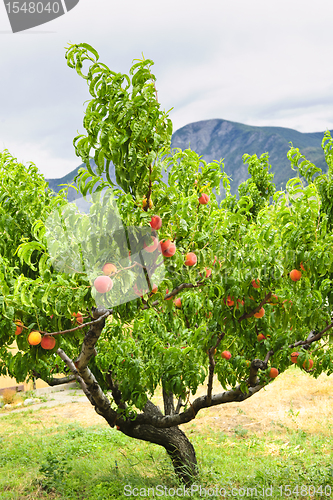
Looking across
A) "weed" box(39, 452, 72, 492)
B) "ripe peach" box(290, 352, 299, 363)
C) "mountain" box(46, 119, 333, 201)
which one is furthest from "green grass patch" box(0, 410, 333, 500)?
"mountain" box(46, 119, 333, 201)

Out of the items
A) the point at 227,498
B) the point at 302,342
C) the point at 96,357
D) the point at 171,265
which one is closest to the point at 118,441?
the point at 227,498

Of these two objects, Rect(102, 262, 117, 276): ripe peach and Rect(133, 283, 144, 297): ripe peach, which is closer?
Rect(102, 262, 117, 276): ripe peach

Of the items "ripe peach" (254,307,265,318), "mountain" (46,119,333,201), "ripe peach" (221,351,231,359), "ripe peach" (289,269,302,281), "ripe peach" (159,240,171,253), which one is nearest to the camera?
"ripe peach" (159,240,171,253)

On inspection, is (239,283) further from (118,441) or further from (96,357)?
(118,441)

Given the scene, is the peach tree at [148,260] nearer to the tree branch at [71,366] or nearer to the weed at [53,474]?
the tree branch at [71,366]

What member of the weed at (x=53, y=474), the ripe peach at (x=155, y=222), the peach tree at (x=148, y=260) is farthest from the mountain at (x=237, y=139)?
the ripe peach at (x=155, y=222)

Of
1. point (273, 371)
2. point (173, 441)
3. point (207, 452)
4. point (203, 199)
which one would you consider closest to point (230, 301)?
point (203, 199)

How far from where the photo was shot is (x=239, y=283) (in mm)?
2672

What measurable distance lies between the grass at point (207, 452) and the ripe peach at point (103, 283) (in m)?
3.00

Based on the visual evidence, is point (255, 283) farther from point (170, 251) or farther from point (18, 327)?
point (18, 327)

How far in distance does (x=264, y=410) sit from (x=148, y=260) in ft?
24.6

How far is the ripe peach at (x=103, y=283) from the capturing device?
1976 mm

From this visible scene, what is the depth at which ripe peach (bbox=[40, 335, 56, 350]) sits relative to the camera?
7.75ft

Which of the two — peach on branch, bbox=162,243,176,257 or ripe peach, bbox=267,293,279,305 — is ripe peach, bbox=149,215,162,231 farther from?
ripe peach, bbox=267,293,279,305
